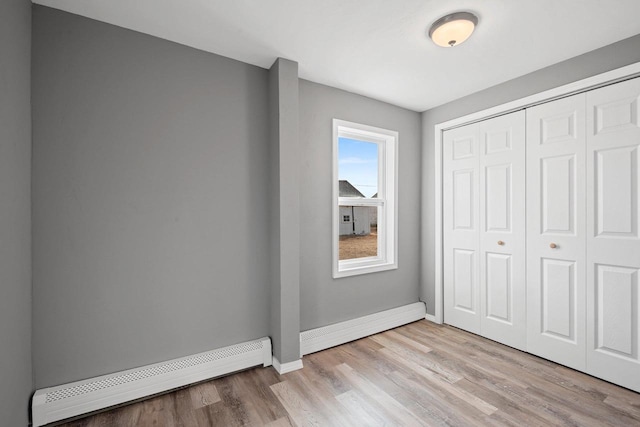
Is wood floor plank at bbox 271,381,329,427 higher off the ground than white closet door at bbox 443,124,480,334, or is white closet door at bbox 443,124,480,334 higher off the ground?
white closet door at bbox 443,124,480,334

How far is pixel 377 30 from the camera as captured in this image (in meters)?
2.00

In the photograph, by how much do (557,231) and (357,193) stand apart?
6.11 ft

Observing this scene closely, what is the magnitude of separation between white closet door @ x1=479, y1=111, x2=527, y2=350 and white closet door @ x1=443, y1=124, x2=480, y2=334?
8 cm

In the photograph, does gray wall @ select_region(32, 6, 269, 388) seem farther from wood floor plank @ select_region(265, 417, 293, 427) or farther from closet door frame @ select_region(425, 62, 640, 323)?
closet door frame @ select_region(425, 62, 640, 323)

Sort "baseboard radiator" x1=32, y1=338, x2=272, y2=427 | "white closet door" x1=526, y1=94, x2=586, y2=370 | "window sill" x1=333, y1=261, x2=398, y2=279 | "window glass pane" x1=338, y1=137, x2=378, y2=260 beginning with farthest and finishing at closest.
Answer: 1. "window glass pane" x1=338, y1=137, x2=378, y2=260
2. "window sill" x1=333, y1=261, x2=398, y2=279
3. "white closet door" x1=526, y1=94, x2=586, y2=370
4. "baseboard radiator" x1=32, y1=338, x2=272, y2=427

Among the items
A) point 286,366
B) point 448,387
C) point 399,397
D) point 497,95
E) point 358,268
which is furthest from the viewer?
point 358,268

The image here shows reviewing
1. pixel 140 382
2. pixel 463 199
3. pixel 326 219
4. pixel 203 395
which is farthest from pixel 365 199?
pixel 140 382

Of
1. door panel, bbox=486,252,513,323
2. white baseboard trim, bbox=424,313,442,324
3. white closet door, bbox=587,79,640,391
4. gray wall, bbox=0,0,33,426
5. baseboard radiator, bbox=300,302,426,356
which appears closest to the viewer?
gray wall, bbox=0,0,33,426

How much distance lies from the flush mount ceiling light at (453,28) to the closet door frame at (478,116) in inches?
44.4

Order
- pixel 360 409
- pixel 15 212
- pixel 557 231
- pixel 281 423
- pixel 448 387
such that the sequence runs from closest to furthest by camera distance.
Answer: pixel 15 212, pixel 281 423, pixel 360 409, pixel 448 387, pixel 557 231

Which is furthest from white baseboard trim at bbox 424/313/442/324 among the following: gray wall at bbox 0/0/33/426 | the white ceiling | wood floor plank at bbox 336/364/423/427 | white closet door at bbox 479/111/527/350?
gray wall at bbox 0/0/33/426

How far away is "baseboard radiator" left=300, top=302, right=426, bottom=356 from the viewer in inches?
106

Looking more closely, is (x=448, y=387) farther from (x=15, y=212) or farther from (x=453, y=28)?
(x=15, y=212)

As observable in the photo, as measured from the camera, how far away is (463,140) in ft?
10.4
